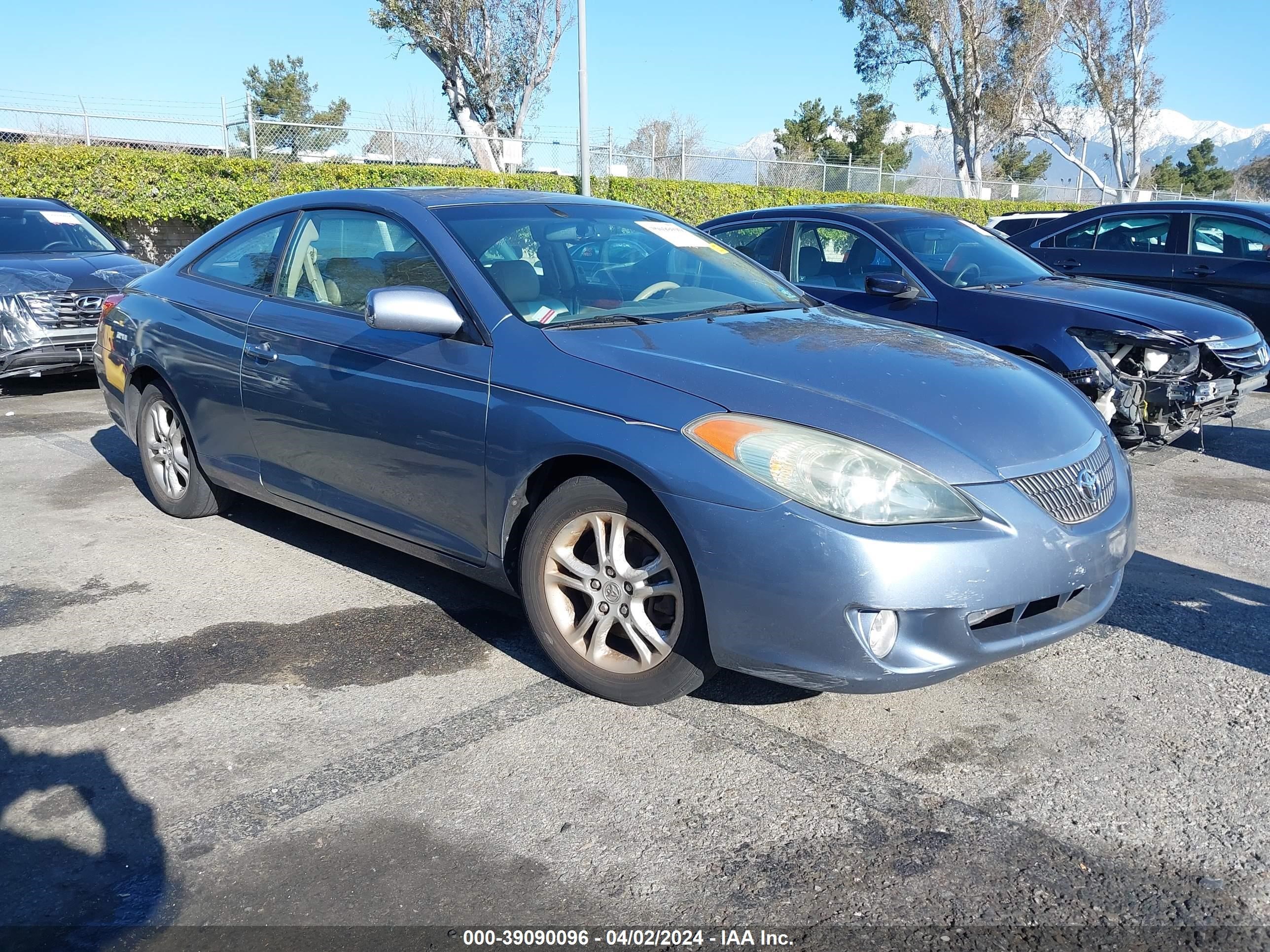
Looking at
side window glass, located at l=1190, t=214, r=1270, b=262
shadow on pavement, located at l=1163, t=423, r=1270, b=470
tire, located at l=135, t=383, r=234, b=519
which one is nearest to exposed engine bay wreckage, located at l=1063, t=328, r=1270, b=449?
shadow on pavement, located at l=1163, t=423, r=1270, b=470

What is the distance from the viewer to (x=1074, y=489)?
3.21m

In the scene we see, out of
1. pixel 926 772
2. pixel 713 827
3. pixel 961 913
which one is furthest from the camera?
pixel 926 772

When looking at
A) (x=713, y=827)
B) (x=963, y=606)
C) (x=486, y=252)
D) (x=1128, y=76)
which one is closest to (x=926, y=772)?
(x=963, y=606)

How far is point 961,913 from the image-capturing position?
7.83ft

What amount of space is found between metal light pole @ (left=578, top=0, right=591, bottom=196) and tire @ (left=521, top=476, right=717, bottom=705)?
59.5ft

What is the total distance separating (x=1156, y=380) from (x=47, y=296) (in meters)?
8.06

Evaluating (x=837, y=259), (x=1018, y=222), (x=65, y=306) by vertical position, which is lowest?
(x=65, y=306)

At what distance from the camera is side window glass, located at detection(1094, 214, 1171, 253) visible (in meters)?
9.66

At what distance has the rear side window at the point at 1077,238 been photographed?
995 centimetres

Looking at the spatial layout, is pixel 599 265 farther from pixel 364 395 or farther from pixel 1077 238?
pixel 1077 238

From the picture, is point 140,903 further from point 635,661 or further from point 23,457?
point 23,457

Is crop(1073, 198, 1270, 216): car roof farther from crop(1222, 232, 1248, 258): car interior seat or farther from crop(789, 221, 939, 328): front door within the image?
crop(789, 221, 939, 328): front door

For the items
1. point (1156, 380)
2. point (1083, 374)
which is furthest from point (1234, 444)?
point (1083, 374)

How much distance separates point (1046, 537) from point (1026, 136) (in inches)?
2065
